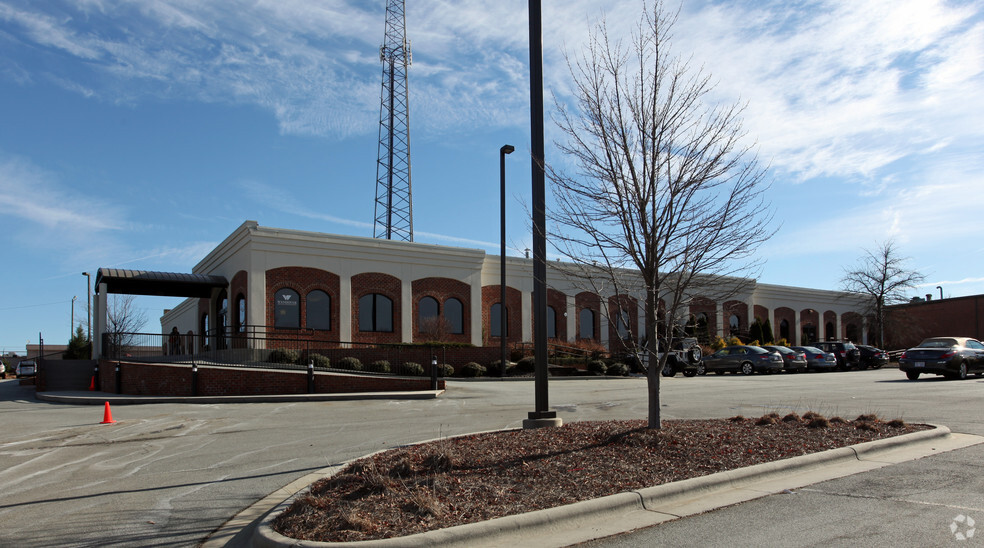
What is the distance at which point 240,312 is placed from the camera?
101ft

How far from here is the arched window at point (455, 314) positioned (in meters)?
34.6

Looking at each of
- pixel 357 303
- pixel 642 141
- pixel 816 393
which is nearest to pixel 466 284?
pixel 357 303

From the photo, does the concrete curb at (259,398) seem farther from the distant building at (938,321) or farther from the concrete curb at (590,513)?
the distant building at (938,321)

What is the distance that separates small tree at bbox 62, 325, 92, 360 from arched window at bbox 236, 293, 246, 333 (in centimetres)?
2170

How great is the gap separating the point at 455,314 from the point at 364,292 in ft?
16.1

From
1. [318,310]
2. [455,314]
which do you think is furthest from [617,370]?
[318,310]

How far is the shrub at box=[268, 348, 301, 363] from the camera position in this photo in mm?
24062

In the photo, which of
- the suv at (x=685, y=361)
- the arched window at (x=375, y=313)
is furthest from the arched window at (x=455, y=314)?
the suv at (x=685, y=361)

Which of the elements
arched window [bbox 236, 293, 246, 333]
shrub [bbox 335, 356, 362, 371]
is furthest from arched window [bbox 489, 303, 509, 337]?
shrub [bbox 335, 356, 362, 371]

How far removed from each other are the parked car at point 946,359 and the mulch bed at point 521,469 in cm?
1650

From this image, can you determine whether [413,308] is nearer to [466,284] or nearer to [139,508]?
[466,284]

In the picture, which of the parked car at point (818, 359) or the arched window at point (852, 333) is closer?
the parked car at point (818, 359)

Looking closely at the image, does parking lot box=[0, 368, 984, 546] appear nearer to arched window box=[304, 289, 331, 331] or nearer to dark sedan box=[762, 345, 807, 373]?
arched window box=[304, 289, 331, 331]

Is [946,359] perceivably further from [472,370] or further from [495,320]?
[495,320]
